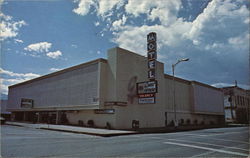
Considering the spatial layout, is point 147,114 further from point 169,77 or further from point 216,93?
point 216,93

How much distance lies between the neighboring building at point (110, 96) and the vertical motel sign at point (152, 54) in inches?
93.7

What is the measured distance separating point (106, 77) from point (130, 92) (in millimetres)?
4019

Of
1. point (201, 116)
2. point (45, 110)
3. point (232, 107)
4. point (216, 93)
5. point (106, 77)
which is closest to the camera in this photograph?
point (106, 77)

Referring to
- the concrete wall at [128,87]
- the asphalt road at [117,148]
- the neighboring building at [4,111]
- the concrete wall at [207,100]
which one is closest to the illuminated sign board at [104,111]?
the concrete wall at [128,87]

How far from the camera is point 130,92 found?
28.0 meters

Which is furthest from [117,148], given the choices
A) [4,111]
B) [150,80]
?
[4,111]

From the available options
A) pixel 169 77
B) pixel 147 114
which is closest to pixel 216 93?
pixel 169 77

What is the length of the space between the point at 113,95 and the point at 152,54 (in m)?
7.67

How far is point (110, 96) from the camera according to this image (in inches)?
1053

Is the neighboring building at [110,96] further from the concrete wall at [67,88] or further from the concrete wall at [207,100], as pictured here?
the concrete wall at [207,100]

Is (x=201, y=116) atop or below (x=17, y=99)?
below

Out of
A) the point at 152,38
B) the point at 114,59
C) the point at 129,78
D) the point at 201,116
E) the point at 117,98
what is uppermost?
the point at 152,38

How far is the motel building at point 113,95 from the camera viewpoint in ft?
86.5

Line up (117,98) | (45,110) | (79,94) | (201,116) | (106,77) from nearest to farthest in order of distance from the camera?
(117,98) → (106,77) → (79,94) → (45,110) → (201,116)
